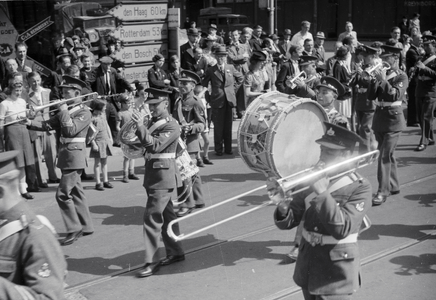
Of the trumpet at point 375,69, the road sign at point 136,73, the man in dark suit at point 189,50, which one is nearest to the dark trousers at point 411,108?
the man in dark suit at point 189,50

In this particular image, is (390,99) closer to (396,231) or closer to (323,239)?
(396,231)

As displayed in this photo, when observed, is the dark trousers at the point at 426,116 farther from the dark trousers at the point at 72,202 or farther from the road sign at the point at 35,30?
the road sign at the point at 35,30

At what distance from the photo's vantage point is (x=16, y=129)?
34.0 feet

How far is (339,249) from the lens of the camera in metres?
4.87

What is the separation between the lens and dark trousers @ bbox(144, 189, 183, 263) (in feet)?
23.4

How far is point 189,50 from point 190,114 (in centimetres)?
584

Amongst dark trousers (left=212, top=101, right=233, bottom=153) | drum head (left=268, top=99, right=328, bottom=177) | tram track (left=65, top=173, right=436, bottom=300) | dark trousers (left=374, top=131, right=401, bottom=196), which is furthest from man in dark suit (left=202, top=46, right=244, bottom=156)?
drum head (left=268, top=99, right=328, bottom=177)

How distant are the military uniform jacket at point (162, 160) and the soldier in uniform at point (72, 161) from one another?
130 centimetres

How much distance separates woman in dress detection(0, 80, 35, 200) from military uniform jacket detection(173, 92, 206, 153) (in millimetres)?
2263

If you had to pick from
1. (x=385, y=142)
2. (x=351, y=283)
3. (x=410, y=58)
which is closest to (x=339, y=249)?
(x=351, y=283)

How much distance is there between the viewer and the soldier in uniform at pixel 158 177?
23.5 feet

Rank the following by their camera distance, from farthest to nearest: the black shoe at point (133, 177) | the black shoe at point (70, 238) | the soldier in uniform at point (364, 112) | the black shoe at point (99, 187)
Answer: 1. the soldier in uniform at point (364, 112)
2. the black shoe at point (133, 177)
3. the black shoe at point (99, 187)
4. the black shoe at point (70, 238)

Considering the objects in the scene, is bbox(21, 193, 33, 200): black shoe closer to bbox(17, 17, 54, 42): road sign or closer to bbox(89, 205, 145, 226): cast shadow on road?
bbox(89, 205, 145, 226): cast shadow on road

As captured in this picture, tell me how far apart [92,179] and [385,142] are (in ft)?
15.9
